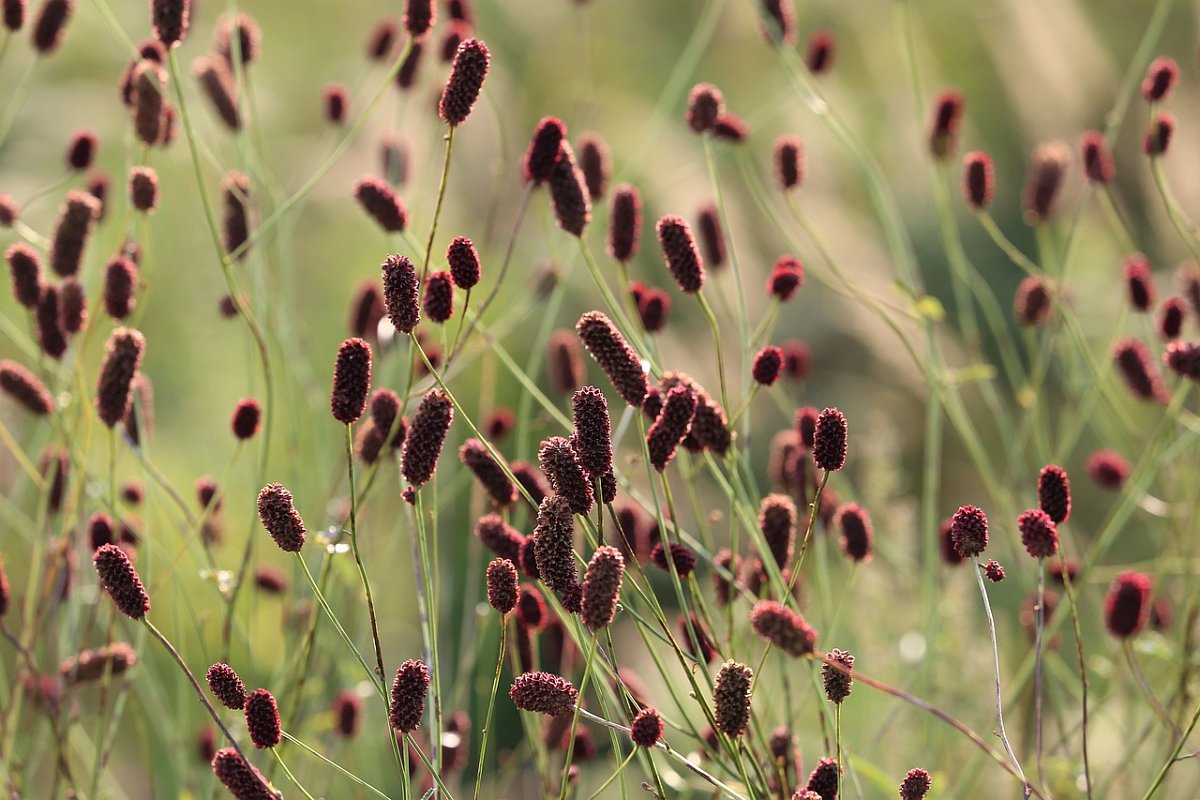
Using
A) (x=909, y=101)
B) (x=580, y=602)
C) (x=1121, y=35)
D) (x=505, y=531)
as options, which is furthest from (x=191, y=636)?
(x=1121, y=35)

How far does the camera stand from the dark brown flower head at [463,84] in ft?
1.85

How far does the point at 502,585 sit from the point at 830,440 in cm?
14

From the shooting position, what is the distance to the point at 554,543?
19.2 inches

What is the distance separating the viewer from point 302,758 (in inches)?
34.9

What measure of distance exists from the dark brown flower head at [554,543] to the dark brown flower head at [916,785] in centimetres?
14

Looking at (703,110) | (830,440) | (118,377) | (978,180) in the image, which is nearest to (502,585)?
(830,440)

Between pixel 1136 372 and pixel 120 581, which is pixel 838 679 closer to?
pixel 120 581

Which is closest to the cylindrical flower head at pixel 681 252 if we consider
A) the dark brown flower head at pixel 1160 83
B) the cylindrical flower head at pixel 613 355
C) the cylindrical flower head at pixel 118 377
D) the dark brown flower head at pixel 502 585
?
the cylindrical flower head at pixel 613 355

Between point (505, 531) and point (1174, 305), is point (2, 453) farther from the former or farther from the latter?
Answer: point (1174, 305)

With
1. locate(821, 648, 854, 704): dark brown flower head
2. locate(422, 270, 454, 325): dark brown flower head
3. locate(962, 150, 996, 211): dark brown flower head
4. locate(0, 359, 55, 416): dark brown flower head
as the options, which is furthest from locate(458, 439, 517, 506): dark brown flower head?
locate(962, 150, 996, 211): dark brown flower head

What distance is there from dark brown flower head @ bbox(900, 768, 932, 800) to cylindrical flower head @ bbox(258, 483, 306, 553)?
239 millimetres

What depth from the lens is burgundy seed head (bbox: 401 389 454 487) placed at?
0.53 m

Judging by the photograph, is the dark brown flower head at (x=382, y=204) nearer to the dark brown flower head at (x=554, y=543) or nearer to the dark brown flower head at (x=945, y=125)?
the dark brown flower head at (x=554, y=543)

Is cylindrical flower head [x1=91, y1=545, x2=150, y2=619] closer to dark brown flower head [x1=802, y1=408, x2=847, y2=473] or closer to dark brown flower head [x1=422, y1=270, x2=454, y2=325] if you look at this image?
dark brown flower head [x1=422, y1=270, x2=454, y2=325]
